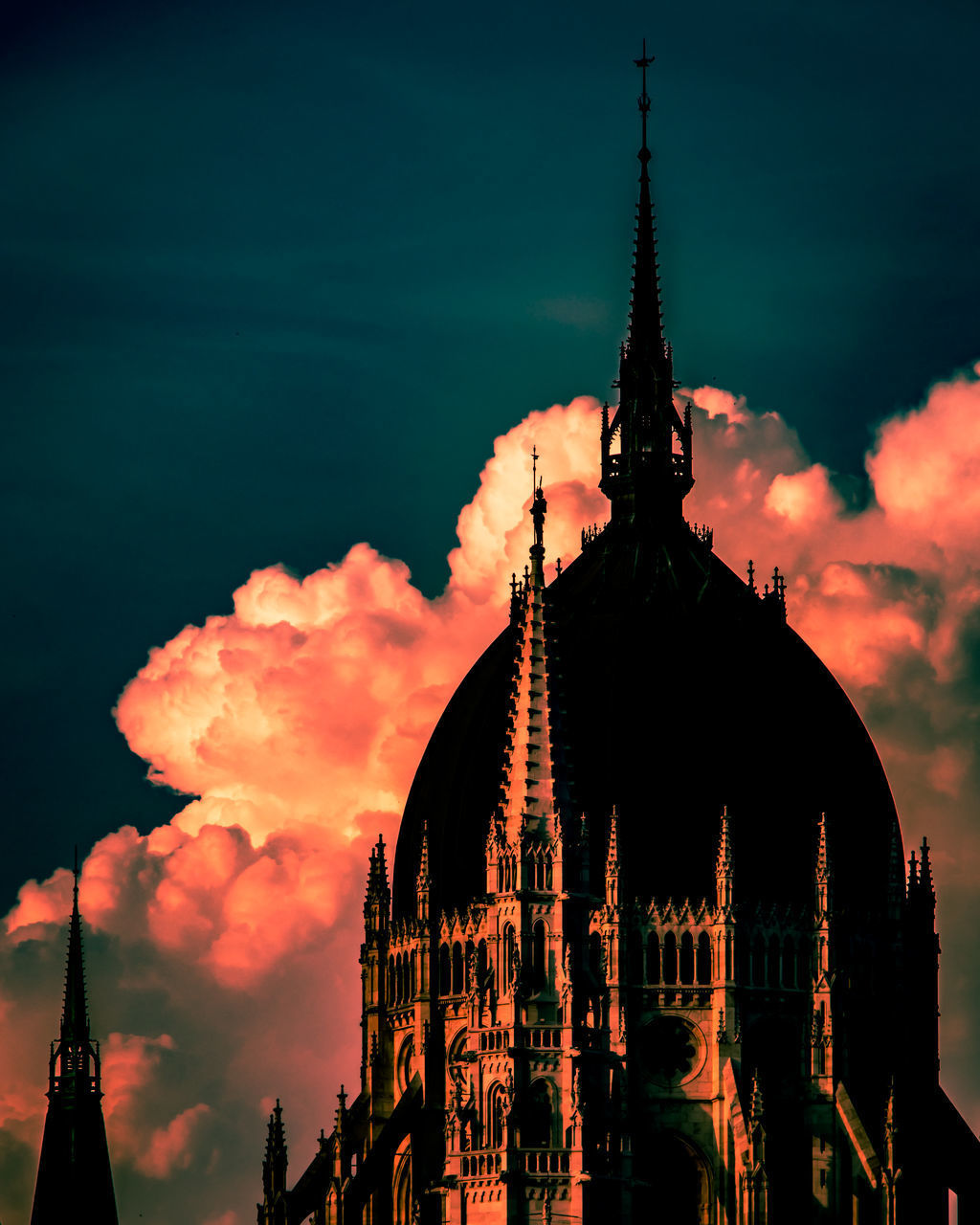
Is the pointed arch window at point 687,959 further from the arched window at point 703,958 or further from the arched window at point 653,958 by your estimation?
the arched window at point 653,958

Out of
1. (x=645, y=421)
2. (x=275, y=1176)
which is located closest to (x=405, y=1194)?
(x=275, y=1176)

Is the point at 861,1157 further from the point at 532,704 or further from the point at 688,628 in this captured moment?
the point at 532,704

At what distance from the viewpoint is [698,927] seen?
150000mm

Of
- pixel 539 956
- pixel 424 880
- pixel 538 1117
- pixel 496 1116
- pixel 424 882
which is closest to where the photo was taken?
pixel 538 1117

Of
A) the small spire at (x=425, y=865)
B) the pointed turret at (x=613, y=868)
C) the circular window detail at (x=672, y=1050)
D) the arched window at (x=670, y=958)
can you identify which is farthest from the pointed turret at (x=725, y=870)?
the small spire at (x=425, y=865)

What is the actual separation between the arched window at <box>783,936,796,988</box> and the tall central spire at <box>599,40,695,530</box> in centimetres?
2073

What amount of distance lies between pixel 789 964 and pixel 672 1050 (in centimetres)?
633

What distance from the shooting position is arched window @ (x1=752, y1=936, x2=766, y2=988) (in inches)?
5915

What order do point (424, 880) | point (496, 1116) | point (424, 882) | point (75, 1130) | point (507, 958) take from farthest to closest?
1. point (424, 882)
2. point (424, 880)
3. point (75, 1130)
4. point (507, 958)
5. point (496, 1116)

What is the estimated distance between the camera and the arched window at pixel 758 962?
15025 cm

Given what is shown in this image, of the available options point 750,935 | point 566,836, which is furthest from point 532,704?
point 750,935

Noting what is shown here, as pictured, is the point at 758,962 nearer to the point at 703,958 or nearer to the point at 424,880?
the point at 703,958

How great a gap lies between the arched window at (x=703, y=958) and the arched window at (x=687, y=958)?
0.24m

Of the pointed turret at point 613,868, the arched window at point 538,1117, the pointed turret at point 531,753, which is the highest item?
the pointed turret at point 613,868
